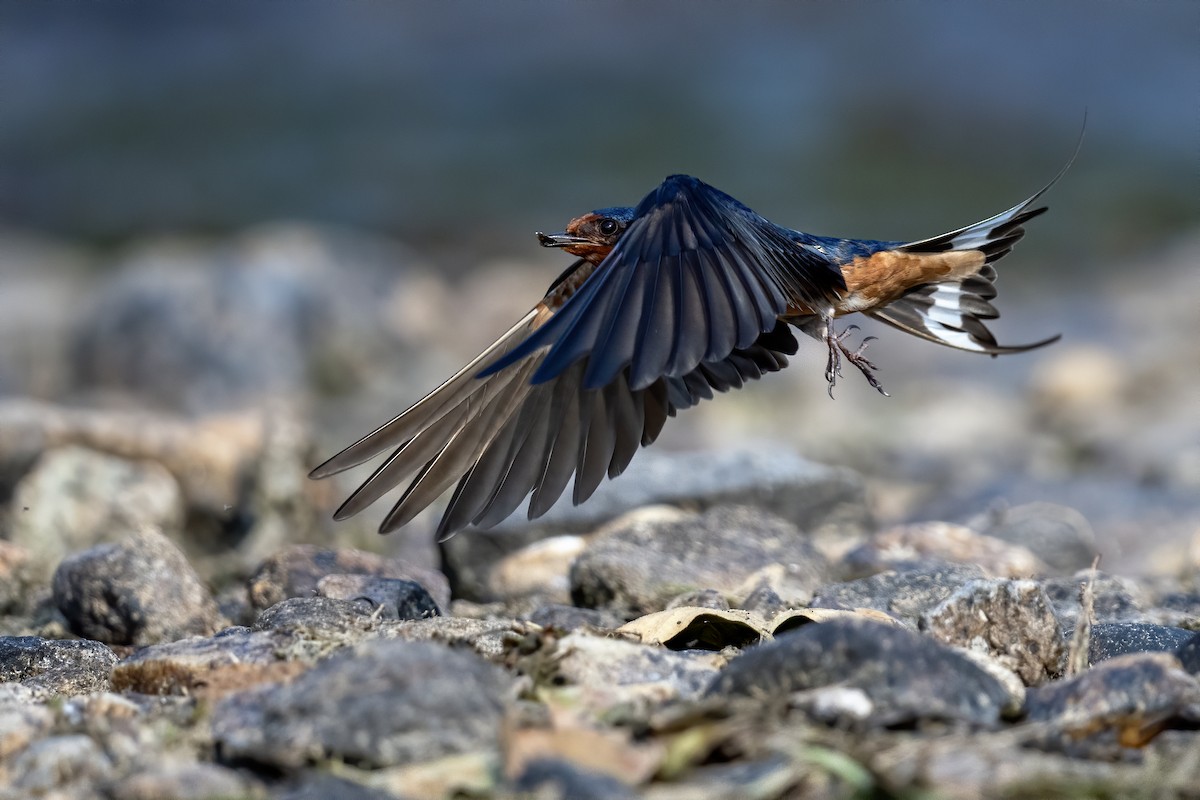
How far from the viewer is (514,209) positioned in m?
24.0

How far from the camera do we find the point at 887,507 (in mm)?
9633

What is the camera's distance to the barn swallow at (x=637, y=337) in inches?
169

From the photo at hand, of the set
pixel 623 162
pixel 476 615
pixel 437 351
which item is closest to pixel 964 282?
pixel 476 615

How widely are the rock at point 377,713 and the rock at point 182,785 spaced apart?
12 centimetres

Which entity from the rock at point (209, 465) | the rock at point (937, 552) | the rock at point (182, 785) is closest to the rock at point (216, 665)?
the rock at point (182, 785)

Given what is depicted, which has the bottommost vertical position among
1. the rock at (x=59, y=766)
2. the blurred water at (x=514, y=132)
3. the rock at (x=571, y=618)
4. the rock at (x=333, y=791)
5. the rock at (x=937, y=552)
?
the rock at (x=59, y=766)

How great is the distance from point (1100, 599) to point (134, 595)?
3.52 metres

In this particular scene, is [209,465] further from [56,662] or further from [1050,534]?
[1050,534]

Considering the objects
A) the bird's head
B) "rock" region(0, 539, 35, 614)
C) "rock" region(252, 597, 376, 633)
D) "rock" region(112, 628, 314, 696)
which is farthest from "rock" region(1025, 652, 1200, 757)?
"rock" region(0, 539, 35, 614)

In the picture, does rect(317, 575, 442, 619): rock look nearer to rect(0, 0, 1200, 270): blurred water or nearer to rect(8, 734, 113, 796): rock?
rect(8, 734, 113, 796): rock

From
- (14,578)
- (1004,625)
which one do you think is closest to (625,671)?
(1004,625)

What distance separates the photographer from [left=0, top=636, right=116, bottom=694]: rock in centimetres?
436

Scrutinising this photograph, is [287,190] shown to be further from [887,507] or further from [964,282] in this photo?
[964,282]

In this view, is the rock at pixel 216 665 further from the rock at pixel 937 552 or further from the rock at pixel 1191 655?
the rock at pixel 937 552
